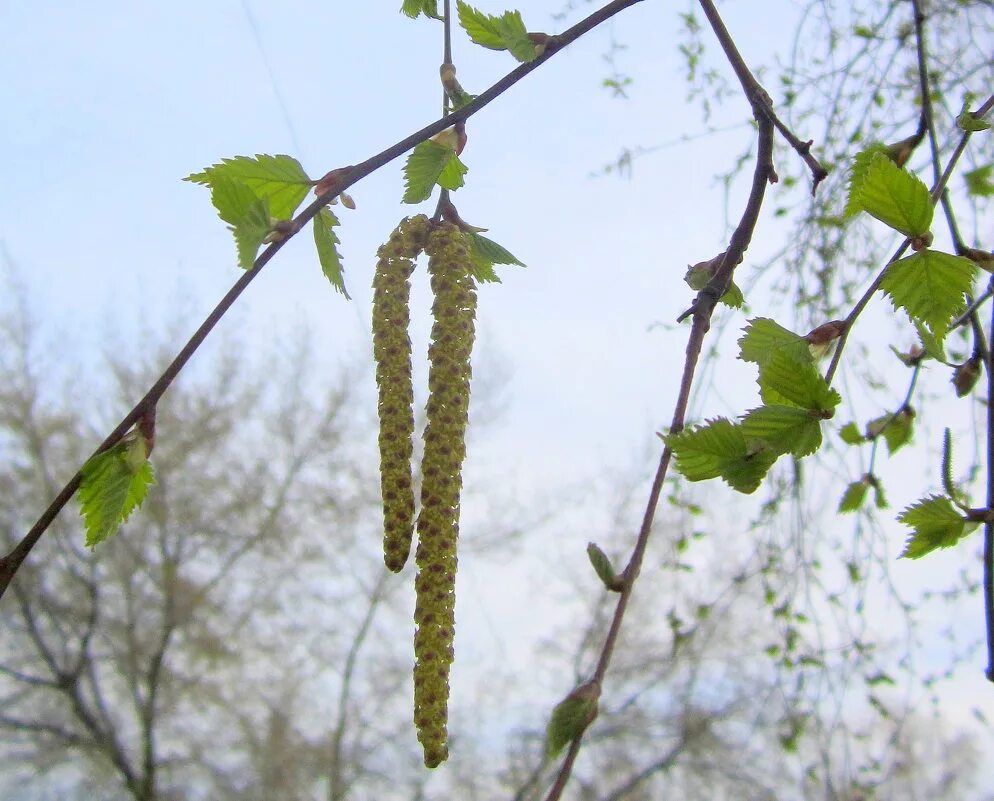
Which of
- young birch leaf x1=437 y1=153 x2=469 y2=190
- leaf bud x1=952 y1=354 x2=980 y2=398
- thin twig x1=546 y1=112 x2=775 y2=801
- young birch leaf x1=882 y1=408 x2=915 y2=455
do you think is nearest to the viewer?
thin twig x1=546 y1=112 x2=775 y2=801

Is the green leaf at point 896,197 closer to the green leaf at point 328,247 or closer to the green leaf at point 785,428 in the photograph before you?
the green leaf at point 785,428

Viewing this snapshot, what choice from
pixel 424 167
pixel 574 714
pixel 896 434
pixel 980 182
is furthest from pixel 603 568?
pixel 980 182

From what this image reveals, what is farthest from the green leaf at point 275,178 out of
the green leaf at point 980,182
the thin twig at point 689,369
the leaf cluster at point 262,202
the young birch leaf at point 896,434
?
the green leaf at point 980,182

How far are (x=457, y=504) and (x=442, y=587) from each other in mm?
33

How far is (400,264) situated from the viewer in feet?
1.17

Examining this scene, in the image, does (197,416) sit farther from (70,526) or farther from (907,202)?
(907,202)

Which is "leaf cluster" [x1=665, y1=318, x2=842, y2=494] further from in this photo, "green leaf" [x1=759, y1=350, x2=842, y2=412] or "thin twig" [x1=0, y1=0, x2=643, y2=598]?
"thin twig" [x1=0, y1=0, x2=643, y2=598]

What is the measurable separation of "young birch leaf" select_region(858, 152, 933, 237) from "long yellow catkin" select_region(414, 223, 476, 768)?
5.7 inches

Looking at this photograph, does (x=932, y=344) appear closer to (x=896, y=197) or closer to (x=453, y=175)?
(x=896, y=197)

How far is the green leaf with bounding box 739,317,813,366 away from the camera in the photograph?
0.35 m

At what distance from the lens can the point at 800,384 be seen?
0.31m

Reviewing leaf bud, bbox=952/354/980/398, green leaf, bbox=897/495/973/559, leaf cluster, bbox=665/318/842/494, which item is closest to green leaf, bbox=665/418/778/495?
leaf cluster, bbox=665/318/842/494

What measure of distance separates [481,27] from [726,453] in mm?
173

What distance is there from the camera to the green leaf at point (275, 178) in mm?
335
